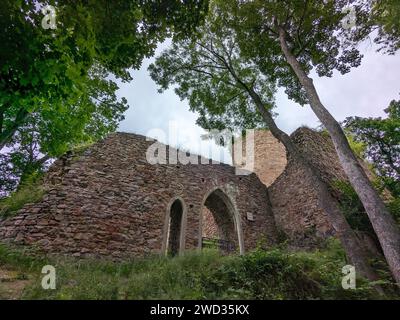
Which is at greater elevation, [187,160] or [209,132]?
[209,132]

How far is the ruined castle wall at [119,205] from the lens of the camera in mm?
6492

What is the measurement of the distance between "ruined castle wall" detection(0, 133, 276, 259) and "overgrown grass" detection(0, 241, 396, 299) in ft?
2.96

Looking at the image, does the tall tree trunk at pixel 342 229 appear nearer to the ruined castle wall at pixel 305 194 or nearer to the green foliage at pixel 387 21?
the ruined castle wall at pixel 305 194

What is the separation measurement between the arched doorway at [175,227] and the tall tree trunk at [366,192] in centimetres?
532

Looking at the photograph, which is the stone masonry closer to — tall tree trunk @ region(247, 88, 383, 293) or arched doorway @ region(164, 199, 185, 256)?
arched doorway @ region(164, 199, 185, 256)

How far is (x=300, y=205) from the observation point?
33.1ft

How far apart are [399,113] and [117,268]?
11.5 metres

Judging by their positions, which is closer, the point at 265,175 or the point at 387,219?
the point at 387,219

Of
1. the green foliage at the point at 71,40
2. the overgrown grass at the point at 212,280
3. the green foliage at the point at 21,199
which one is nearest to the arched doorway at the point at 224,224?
the overgrown grass at the point at 212,280

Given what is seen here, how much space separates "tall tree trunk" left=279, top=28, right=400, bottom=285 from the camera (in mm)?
4691

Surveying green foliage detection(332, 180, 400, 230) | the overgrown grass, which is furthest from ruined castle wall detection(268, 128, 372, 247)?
the overgrown grass

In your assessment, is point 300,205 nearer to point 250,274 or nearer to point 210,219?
point 210,219

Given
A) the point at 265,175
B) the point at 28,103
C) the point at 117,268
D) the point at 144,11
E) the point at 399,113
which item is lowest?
the point at 117,268

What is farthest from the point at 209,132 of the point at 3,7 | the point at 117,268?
the point at 3,7
